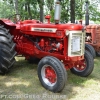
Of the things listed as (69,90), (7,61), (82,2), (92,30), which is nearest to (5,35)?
(7,61)

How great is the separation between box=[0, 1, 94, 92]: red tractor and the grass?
0.16 m

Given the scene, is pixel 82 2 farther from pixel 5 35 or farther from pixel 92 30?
pixel 5 35

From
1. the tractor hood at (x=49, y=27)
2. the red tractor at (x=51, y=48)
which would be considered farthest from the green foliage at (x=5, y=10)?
the tractor hood at (x=49, y=27)

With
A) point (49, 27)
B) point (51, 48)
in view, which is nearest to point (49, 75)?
point (51, 48)

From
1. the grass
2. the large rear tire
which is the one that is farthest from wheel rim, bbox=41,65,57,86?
the large rear tire

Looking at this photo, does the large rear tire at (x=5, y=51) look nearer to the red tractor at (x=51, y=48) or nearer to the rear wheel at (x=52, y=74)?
the red tractor at (x=51, y=48)

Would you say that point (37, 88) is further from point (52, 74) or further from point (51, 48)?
point (51, 48)

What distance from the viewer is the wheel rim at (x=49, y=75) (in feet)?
12.2

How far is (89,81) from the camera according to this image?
424 centimetres

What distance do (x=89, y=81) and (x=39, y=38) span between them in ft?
4.87

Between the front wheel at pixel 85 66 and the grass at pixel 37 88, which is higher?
the front wheel at pixel 85 66

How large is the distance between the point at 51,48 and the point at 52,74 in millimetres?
697

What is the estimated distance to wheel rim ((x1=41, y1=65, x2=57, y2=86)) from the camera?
12.2 feet

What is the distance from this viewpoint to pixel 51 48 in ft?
13.9
